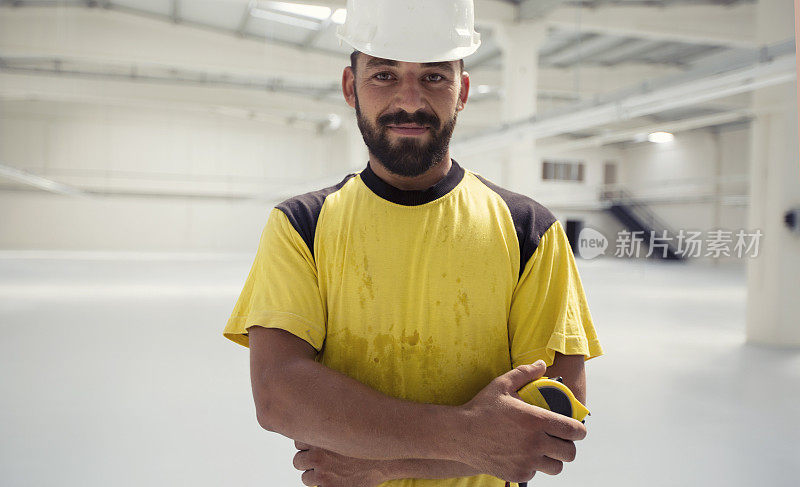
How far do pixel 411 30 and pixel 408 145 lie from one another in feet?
0.71

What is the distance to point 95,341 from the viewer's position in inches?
244

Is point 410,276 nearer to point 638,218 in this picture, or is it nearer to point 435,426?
point 435,426

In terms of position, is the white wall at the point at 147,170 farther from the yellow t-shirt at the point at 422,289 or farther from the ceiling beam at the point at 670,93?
the yellow t-shirt at the point at 422,289

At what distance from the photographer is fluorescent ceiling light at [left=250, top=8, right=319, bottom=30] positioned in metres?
11.3

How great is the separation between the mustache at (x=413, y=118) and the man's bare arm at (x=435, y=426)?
0.48 m

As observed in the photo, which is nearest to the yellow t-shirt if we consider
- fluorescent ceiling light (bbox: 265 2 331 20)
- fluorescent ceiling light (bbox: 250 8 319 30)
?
fluorescent ceiling light (bbox: 265 2 331 20)

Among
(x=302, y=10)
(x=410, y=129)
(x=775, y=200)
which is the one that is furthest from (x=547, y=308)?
(x=302, y=10)

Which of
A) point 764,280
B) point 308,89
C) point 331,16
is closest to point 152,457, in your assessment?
point 764,280

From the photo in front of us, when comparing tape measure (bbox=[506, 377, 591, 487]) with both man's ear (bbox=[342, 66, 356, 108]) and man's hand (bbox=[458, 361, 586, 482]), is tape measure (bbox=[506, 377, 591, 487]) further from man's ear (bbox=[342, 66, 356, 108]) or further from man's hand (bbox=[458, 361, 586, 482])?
man's ear (bbox=[342, 66, 356, 108])

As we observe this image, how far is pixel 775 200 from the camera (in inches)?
258

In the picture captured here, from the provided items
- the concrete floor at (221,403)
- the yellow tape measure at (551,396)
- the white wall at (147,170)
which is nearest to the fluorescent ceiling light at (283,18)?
the concrete floor at (221,403)

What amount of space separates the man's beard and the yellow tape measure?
0.45 metres

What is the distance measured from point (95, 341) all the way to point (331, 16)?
24.1 ft

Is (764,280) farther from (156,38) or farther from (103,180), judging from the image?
(103,180)
